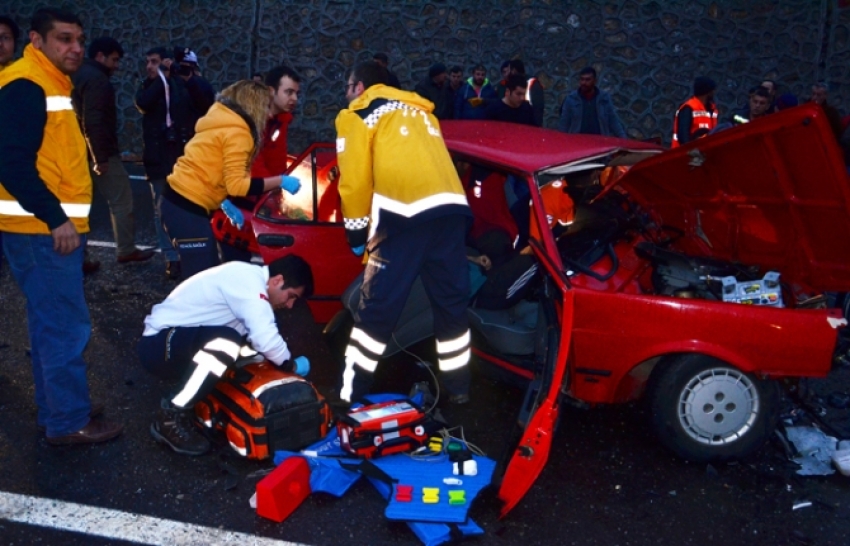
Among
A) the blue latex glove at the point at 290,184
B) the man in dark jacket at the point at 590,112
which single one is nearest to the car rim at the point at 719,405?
the blue latex glove at the point at 290,184

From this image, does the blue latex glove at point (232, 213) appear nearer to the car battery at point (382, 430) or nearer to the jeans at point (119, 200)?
the car battery at point (382, 430)

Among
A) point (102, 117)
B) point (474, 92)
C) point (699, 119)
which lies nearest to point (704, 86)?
point (699, 119)

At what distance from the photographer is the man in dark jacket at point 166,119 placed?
6.96 metres

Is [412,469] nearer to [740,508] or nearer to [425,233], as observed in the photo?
[425,233]

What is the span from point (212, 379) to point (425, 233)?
4.26ft

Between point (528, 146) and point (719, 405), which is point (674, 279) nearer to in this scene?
point (719, 405)

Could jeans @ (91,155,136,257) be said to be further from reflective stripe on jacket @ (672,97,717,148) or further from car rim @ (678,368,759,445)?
reflective stripe on jacket @ (672,97,717,148)

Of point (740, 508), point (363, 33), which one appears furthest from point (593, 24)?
point (740, 508)

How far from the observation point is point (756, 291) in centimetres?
407

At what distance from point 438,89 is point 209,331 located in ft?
23.2

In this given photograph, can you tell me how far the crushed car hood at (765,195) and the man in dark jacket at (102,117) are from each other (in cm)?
427

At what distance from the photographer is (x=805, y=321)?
3.72 m

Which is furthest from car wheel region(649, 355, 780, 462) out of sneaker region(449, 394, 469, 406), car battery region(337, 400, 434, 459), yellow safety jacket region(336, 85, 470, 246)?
yellow safety jacket region(336, 85, 470, 246)

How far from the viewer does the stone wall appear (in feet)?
38.7
